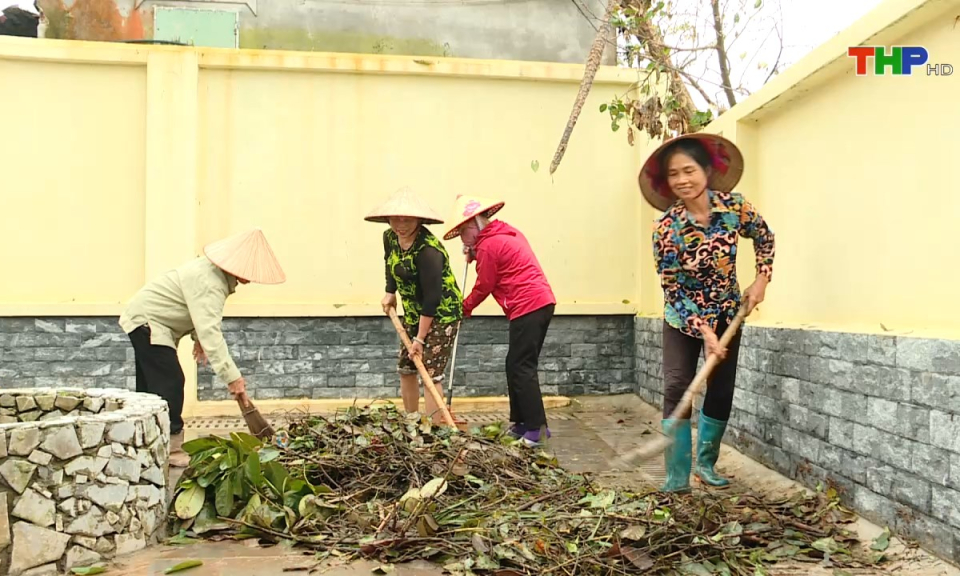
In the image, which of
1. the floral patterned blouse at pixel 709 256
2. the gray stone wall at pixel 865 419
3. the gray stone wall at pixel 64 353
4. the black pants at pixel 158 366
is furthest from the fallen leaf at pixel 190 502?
the gray stone wall at pixel 64 353

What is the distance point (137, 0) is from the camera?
31.4 feet

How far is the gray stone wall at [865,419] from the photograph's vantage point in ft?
9.46

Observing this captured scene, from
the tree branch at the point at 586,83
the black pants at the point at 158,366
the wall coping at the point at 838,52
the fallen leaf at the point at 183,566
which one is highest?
the tree branch at the point at 586,83

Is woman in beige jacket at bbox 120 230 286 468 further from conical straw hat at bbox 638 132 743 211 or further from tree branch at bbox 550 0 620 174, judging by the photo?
tree branch at bbox 550 0 620 174

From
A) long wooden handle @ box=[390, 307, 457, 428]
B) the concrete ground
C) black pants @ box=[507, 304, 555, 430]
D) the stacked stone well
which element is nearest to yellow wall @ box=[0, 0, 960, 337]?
the concrete ground

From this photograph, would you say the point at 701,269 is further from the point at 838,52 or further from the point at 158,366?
the point at 158,366

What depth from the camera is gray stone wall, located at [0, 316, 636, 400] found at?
648 cm

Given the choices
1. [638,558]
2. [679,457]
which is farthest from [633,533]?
[679,457]

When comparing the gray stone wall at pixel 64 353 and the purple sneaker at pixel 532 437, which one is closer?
the purple sneaker at pixel 532 437

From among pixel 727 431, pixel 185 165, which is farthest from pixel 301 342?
pixel 727 431

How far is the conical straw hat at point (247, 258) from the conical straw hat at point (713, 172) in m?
2.22

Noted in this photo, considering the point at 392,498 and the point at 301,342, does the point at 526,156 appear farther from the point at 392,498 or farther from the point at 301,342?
the point at 392,498

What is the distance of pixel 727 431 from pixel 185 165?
4.97m

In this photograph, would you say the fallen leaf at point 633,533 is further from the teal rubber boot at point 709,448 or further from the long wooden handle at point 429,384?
the long wooden handle at point 429,384
